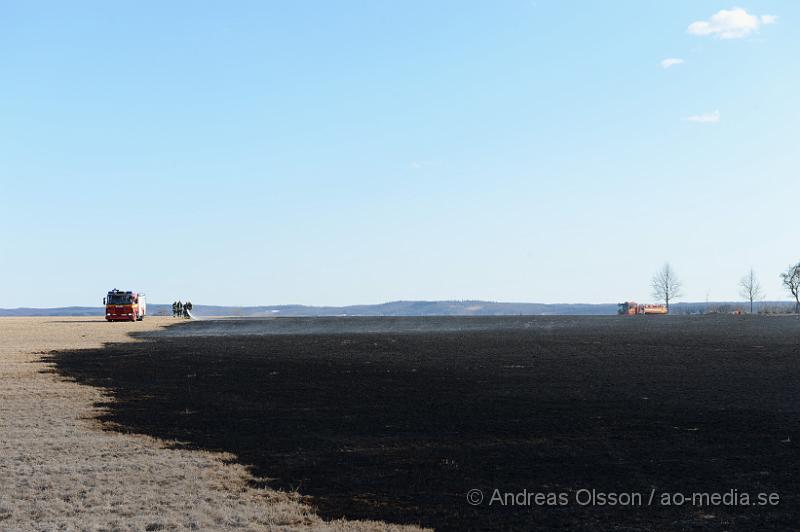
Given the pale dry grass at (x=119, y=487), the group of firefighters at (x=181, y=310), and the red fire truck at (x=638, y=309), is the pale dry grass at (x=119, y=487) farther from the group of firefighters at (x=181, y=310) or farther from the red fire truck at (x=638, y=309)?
the red fire truck at (x=638, y=309)

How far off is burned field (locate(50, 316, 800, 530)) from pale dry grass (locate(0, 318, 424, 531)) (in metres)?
0.53

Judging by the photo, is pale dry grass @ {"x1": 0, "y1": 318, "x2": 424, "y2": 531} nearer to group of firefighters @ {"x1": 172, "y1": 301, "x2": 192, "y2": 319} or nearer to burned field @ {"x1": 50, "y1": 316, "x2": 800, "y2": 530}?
burned field @ {"x1": 50, "y1": 316, "x2": 800, "y2": 530}

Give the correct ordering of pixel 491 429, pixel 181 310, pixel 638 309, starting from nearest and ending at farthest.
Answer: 1. pixel 491 429
2. pixel 181 310
3. pixel 638 309

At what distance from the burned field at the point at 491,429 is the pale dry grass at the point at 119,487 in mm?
527

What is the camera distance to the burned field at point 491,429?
9.91 meters

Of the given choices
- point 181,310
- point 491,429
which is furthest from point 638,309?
point 491,429

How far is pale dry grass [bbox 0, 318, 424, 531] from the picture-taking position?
367 inches

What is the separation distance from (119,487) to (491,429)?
22.5 feet

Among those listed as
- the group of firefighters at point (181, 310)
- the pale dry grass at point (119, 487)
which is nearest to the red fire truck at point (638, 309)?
the group of firefighters at point (181, 310)

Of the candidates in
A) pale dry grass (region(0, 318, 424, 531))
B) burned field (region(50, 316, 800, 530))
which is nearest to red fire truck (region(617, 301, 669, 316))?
burned field (region(50, 316, 800, 530))

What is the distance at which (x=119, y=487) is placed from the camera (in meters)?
10.9

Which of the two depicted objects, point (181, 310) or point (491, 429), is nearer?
point (491, 429)

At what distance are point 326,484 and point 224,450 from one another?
2.93m

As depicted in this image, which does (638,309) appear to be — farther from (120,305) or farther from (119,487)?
(119,487)
